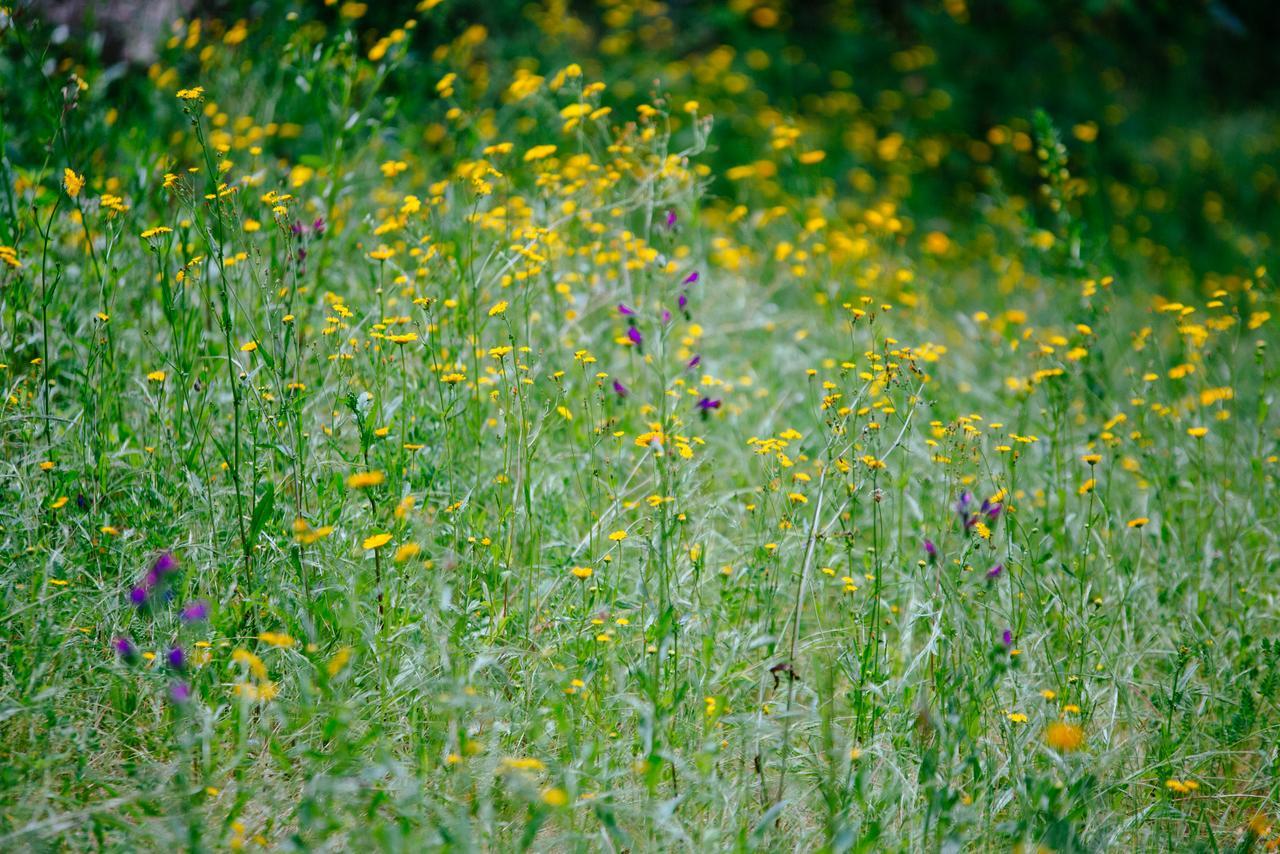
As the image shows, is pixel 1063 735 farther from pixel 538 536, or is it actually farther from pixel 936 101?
pixel 936 101

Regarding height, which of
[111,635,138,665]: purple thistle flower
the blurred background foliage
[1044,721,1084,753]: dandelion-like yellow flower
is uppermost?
[111,635,138,665]: purple thistle flower

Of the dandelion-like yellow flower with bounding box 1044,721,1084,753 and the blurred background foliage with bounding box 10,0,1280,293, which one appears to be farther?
the blurred background foliage with bounding box 10,0,1280,293

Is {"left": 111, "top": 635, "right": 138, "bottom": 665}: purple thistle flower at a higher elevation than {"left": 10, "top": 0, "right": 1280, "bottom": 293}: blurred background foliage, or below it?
higher

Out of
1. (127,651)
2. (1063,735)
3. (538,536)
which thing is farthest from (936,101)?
(127,651)

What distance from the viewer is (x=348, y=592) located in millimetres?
2031

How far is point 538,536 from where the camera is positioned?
92.5 inches

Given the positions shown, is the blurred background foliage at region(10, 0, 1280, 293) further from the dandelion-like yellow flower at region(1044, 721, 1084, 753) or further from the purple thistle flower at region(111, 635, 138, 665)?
the dandelion-like yellow flower at region(1044, 721, 1084, 753)

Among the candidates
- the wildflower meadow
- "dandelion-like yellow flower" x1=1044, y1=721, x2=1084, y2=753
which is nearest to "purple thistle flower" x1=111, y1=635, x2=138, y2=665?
the wildflower meadow

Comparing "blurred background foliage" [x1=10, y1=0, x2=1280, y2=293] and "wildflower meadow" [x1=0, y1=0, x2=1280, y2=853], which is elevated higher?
"wildflower meadow" [x1=0, y1=0, x2=1280, y2=853]

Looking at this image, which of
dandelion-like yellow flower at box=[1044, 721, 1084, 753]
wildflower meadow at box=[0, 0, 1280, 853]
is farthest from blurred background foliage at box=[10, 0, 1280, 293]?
dandelion-like yellow flower at box=[1044, 721, 1084, 753]

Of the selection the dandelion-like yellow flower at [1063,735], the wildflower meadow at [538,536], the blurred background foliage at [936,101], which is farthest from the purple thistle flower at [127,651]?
the blurred background foliage at [936,101]

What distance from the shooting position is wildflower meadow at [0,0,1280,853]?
1838mm

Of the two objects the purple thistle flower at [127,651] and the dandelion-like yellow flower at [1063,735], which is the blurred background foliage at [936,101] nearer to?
the purple thistle flower at [127,651]

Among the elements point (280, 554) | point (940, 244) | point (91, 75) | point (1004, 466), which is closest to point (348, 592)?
point (280, 554)
